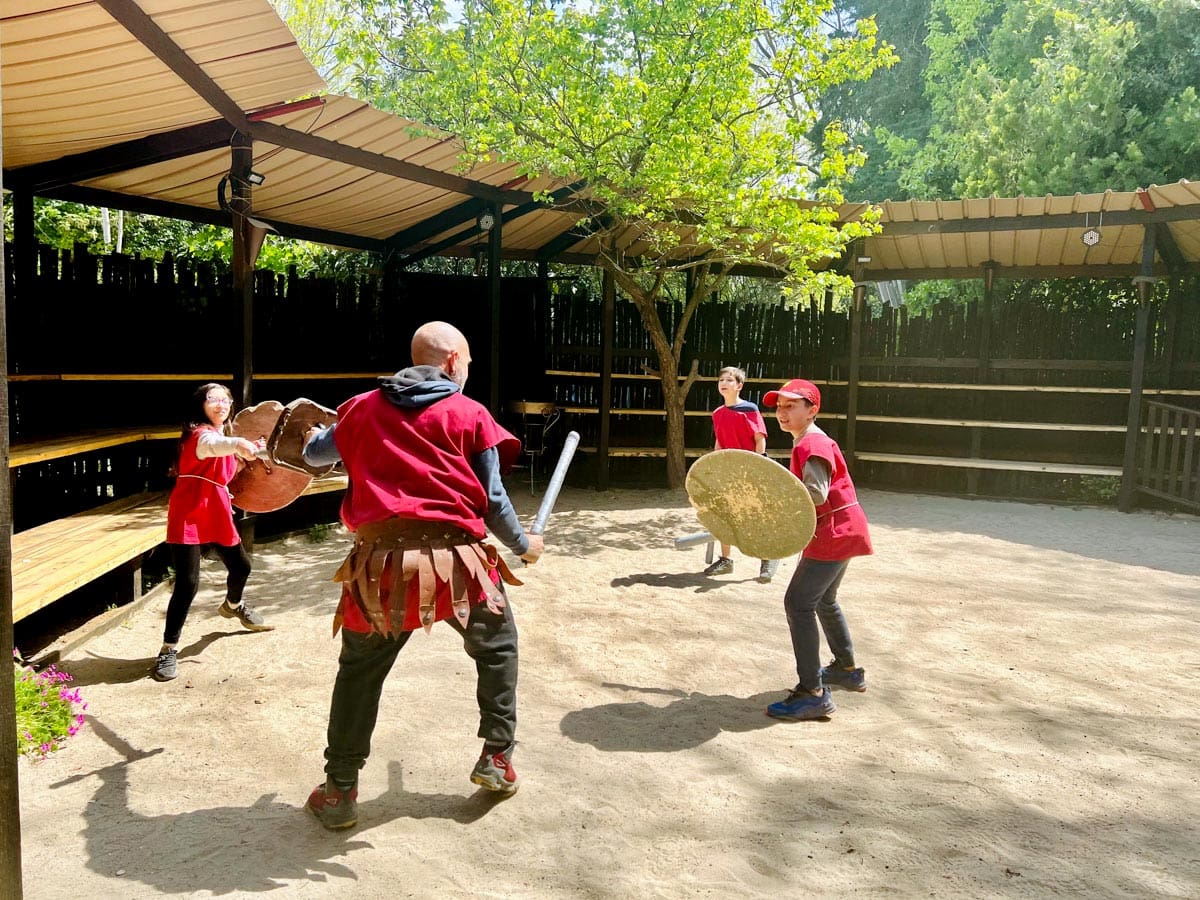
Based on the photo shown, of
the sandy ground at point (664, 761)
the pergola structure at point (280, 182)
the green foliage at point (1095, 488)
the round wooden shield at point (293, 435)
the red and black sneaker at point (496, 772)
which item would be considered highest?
the pergola structure at point (280, 182)

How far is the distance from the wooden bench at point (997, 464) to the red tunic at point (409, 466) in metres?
9.21

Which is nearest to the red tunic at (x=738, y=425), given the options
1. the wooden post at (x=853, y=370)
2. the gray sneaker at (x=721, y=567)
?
the gray sneaker at (x=721, y=567)

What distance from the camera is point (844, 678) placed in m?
4.48

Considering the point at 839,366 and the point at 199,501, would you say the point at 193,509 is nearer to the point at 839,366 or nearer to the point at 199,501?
the point at 199,501

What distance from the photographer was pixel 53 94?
5.32 m

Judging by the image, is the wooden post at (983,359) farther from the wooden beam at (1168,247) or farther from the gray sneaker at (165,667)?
the gray sneaker at (165,667)

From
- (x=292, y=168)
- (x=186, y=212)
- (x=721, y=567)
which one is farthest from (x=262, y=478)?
(x=186, y=212)

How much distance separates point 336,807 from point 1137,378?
979cm

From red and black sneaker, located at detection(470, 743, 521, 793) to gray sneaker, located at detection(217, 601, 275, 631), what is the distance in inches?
99.4

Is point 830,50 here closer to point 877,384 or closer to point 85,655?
point 877,384

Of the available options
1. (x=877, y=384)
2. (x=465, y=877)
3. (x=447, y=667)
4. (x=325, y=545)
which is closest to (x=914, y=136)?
(x=877, y=384)

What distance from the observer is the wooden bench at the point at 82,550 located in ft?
13.4

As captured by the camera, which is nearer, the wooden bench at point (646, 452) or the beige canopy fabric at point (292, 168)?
the beige canopy fabric at point (292, 168)

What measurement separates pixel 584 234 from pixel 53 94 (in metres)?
7.06
